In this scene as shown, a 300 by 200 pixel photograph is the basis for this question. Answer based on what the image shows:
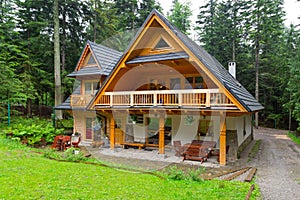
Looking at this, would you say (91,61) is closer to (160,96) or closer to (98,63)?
(98,63)

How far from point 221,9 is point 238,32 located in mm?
5166

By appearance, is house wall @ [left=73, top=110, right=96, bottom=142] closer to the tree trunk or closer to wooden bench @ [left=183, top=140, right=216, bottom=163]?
the tree trunk

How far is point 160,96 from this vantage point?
11.2 meters

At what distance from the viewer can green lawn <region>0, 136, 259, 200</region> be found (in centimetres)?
505

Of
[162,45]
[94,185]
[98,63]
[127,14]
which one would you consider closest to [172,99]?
[162,45]

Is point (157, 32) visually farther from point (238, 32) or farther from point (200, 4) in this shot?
point (200, 4)

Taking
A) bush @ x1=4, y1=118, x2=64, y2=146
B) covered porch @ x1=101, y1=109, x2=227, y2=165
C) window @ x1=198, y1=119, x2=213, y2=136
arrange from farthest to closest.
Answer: bush @ x1=4, y1=118, x2=64, y2=146, covered porch @ x1=101, y1=109, x2=227, y2=165, window @ x1=198, y1=119, x2=213, y2=136

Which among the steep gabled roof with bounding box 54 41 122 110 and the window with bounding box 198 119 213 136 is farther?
the steep gabled roof with bounding box 54 41 122 110

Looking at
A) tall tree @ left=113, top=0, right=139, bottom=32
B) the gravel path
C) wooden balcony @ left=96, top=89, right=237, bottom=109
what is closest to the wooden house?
wooden balcony @ left=96, top=89, right=237, bottom=109

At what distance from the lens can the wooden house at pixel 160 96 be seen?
9.20 meters

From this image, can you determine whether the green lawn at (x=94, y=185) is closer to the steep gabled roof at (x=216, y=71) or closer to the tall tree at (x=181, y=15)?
the steep gabled roof at (x=216, y=71)

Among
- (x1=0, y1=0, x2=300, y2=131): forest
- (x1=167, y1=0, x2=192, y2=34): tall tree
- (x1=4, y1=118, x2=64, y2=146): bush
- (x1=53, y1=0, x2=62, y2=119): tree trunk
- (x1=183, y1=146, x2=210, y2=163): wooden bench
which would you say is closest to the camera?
(x1=183, y1=146, x2=210, y2=163): wooden bench

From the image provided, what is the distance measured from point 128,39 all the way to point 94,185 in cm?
2414

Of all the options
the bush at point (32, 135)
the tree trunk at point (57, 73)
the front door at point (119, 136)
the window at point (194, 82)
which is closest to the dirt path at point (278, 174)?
the window at point (194, 82)
